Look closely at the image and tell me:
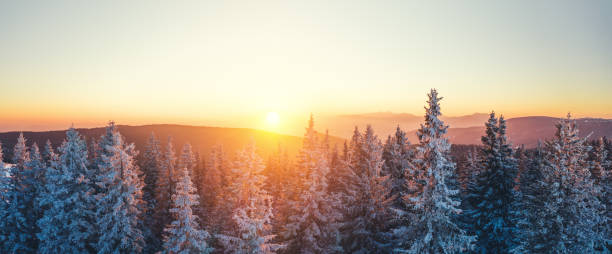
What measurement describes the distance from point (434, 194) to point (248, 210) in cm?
1233

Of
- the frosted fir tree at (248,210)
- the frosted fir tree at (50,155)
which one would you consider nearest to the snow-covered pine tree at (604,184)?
the frosted fir tree at (248,210)

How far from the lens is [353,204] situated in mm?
27156

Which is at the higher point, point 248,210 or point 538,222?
point 248,210

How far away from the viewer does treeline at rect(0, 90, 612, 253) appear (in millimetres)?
17922

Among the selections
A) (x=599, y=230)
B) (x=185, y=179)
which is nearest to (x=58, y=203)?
(x=185, y=179)

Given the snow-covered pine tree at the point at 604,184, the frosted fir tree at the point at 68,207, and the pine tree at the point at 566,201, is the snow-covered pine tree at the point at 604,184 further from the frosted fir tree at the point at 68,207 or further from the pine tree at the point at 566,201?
the frosted fir tree at the point at 68,207

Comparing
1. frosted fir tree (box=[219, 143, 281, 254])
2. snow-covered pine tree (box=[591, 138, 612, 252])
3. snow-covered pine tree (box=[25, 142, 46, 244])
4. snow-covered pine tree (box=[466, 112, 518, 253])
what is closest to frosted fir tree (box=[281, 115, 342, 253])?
frosted fir tree (box=[219, 143, 281, 254])

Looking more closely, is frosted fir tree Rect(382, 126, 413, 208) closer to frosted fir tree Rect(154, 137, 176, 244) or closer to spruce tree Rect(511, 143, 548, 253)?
spruce tree Rect(511, 143, 548, 253)

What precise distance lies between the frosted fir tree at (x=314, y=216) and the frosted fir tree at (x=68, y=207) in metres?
16.3

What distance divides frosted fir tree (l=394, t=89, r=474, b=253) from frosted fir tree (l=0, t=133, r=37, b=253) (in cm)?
3513

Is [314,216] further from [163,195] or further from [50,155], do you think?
[50,155]

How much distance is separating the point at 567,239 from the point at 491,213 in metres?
5.80

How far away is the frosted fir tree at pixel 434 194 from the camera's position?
1666 cm

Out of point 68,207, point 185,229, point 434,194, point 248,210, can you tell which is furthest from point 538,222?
point 68,207
